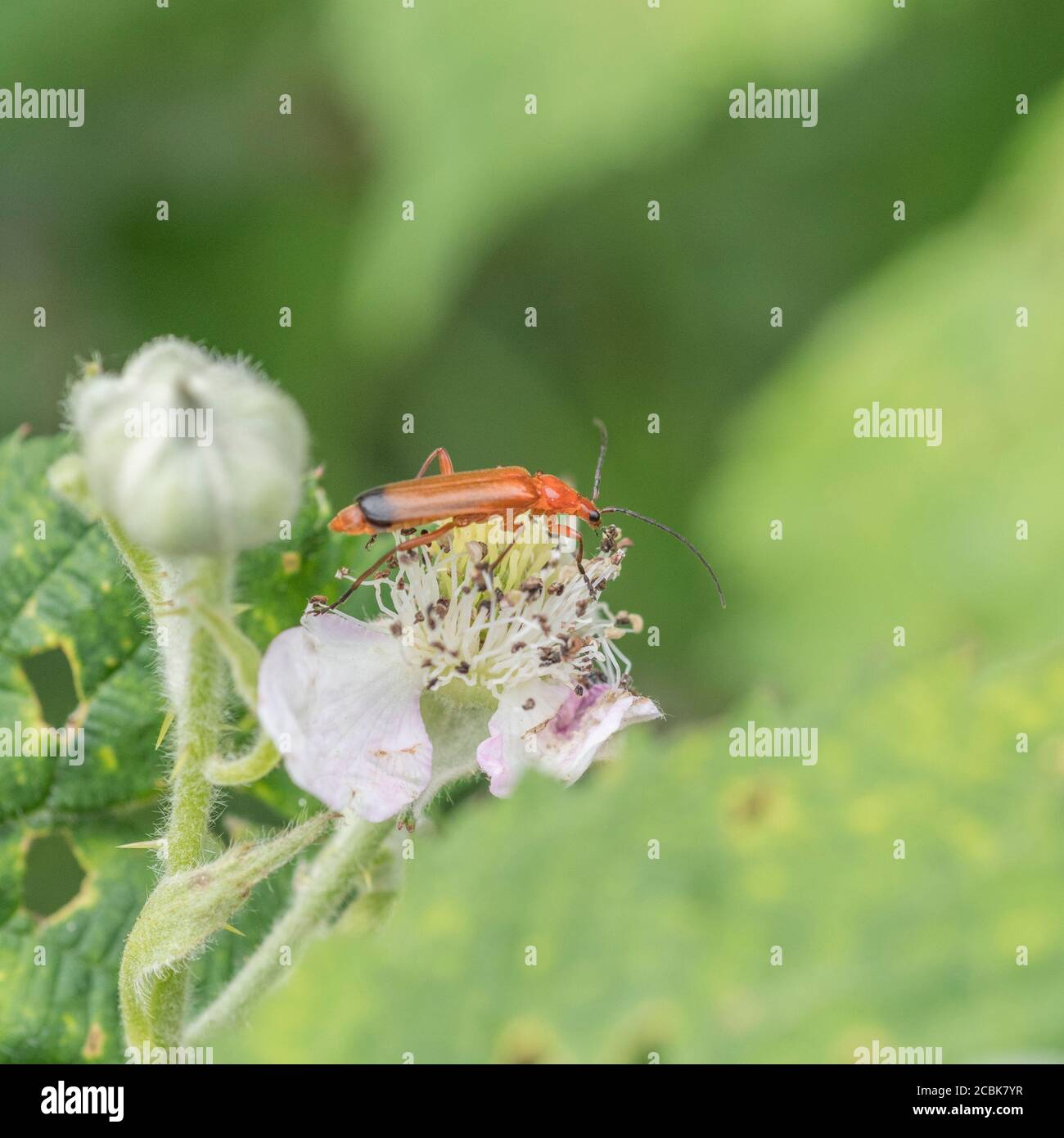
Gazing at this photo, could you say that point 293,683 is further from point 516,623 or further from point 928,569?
point 928,569

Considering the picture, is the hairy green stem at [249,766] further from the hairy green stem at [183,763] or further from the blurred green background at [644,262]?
the blurred green background at [644,262]

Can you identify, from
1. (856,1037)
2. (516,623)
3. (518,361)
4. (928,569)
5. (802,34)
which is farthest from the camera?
(518,361)

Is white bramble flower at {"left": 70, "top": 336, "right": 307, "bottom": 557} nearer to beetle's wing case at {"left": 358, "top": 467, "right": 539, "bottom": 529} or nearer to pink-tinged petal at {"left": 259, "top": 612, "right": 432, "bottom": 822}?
pink-tinged petal at {"left": 259, "top": 612, "right": 432, "bottom": 822}

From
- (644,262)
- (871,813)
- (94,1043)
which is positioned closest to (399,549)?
(94,1043)

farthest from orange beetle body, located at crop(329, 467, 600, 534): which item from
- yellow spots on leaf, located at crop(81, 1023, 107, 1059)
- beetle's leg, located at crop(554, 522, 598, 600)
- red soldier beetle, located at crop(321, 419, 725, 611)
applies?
yellow spots on leaf, located at crop(81, 1023, 107, 1059)

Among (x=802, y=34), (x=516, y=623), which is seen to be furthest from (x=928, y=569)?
(x=516, y=623)

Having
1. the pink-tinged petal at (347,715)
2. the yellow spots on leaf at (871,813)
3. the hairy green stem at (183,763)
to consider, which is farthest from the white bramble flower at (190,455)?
the yellow spots on leaf at (871,813)

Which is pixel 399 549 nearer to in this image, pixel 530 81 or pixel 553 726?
pixel 553 726
